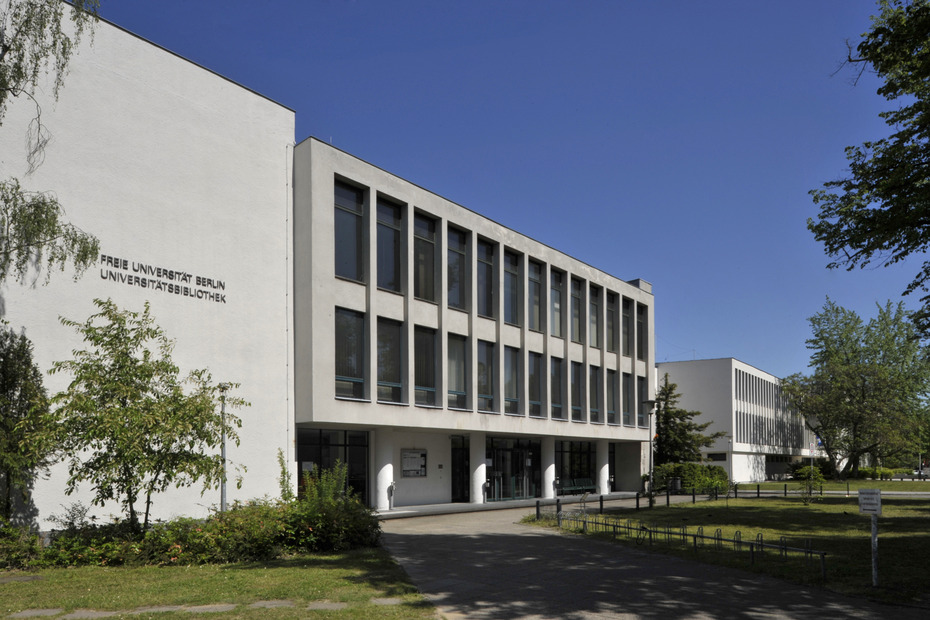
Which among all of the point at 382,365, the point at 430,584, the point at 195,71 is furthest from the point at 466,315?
the point at 430,584

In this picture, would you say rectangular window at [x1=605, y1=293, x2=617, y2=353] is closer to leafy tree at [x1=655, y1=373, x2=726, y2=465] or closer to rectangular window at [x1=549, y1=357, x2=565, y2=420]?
rectangular window at [x1=549, y1=357, x2=565, y2=420]

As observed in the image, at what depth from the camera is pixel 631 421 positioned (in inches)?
1815

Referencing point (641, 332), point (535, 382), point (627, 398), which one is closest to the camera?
point (535, 382)

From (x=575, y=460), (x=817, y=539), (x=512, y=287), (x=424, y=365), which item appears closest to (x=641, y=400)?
(x=575, y=460)

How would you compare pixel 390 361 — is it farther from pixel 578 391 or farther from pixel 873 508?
pixel 873 508

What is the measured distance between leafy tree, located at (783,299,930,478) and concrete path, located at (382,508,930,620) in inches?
2340

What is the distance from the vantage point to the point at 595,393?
4262 centimetres

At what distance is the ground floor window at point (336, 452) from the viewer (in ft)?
86.6

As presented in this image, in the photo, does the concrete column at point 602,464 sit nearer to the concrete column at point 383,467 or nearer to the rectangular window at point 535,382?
the rectangular window at point 535,382

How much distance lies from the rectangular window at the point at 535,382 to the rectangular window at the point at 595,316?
18.6ft

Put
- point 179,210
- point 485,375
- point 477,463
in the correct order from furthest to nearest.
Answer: point 477,463, point 485,375, point 179,210

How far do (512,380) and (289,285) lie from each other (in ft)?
44.7

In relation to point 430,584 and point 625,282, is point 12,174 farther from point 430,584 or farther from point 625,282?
point 625,282

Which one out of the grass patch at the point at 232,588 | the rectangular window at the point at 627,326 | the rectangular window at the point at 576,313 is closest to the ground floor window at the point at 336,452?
the grass patch at the point at 232,588
